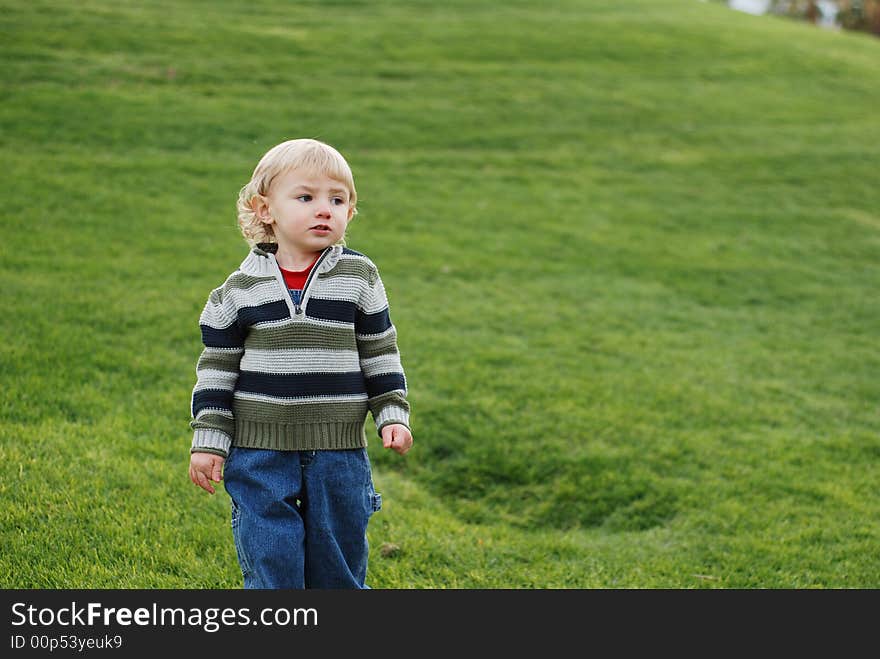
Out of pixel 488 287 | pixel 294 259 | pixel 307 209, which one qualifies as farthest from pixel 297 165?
pixel 488 287

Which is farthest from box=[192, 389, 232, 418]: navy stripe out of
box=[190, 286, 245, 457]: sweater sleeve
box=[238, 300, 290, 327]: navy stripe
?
box=[238, 300, 290, 327]: navy stripe

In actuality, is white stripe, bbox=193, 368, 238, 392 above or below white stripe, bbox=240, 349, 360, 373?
below

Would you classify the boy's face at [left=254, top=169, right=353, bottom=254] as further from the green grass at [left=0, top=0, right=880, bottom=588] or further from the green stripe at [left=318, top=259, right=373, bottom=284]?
the green grass at [left=0, top=0, right=880, bottom=588]

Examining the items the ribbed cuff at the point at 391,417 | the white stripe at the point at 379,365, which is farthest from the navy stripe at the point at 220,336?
the ribbed cuff at the point at 391,417

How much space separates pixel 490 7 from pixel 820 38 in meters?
9.23

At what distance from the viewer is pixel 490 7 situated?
64.7 ft

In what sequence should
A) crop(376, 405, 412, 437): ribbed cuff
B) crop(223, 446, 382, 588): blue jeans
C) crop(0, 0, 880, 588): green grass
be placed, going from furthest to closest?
crop(0, 0, 880, 588): green grass → crop(376, 405, 412, 437): ribbed cuff → crop(223, 446, 382, 588): blue jeans

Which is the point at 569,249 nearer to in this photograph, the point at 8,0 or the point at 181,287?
the point at 181,287

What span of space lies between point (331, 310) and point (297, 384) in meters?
0.26

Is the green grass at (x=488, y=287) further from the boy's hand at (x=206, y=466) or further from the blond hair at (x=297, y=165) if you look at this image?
the blond hair at (x=297, y=165)

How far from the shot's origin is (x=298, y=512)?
2.52 metres

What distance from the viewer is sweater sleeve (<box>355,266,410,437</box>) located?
2574 millimetres

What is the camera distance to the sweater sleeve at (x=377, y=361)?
2574 mm
